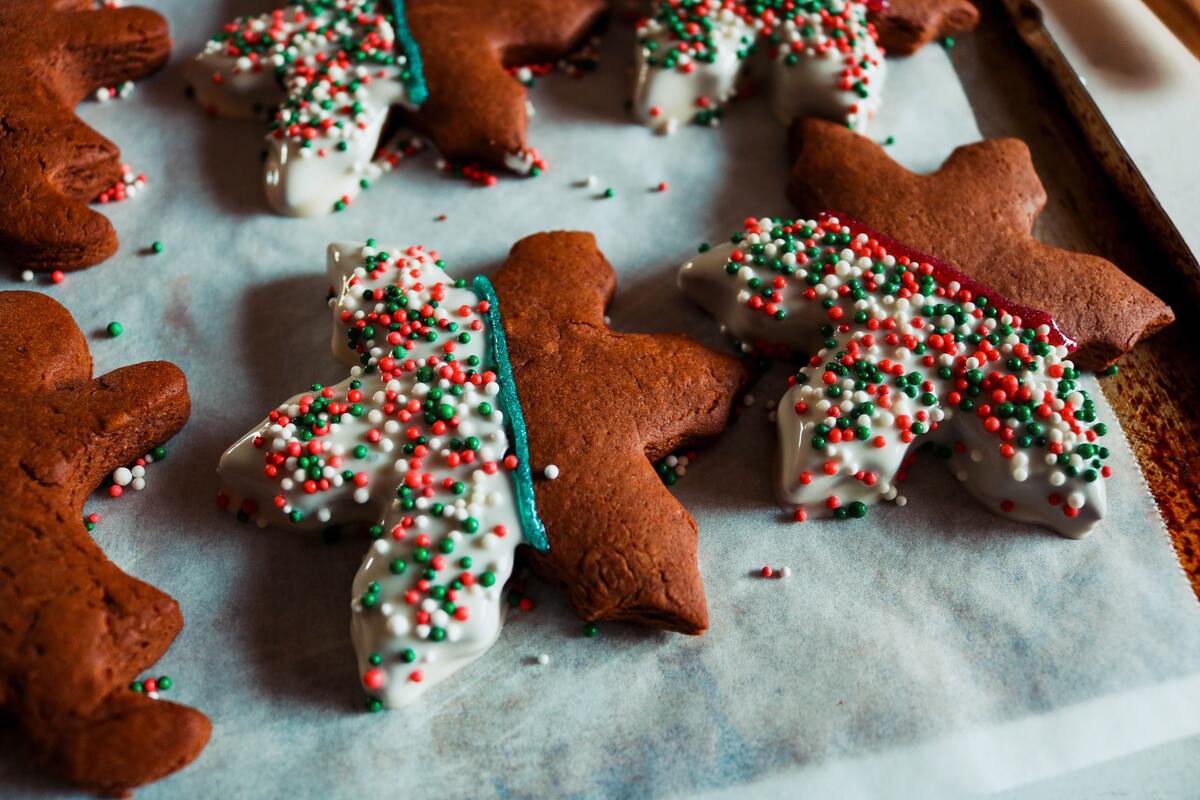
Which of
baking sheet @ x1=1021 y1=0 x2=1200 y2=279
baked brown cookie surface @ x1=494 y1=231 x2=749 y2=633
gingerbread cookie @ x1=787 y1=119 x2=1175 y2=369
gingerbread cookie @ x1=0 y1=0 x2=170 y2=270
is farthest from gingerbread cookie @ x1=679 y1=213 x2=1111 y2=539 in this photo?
gingerbread cookie @ x1=0 y1=0 x2=170 y2=270

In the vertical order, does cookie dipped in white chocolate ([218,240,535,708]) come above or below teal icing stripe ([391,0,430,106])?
below

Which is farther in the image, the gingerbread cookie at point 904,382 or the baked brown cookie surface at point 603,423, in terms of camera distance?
the gingerbread cookie at point 904,382

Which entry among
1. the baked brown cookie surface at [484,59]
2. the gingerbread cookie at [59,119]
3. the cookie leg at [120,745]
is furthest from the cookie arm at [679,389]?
the gingerbread cookie at [59,119]

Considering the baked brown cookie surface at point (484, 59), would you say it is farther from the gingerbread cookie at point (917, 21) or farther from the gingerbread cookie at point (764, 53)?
the gingerbread cookie at point (917, 21)

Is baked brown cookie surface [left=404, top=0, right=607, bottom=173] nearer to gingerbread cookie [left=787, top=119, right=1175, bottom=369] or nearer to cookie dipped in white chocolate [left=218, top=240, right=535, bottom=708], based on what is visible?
cookie dipped in white chocolate [left=218, top=240, right=535, bottom=708]

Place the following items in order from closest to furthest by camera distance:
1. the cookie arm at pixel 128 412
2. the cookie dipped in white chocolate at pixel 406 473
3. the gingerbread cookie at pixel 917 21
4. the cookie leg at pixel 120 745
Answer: the cookie leg at pixel 120 745 < the cookie dipped in white chocolate at pixel 406 473 < the cookie arm at pixel 128 412 < the gingerbread cookie at pixel 917 21

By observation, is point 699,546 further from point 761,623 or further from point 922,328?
point 922,328

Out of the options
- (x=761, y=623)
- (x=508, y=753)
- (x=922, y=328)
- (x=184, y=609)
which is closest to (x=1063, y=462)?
(x=922, y=328)

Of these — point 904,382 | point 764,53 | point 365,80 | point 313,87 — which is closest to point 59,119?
point 313,87
